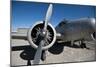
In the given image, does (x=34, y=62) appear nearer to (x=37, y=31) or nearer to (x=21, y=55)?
(x=21, y=55)

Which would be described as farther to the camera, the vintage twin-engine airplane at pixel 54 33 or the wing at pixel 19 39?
the vintage twin-engine airplane at pixel 54 33

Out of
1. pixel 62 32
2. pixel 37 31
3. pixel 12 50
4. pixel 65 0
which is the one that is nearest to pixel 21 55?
pixel 12 50

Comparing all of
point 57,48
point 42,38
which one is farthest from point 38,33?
point 57,48

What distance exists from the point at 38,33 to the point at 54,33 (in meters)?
0.22

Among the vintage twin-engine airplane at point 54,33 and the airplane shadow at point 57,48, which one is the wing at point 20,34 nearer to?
the vintage twin-engine airplane at point 54,33

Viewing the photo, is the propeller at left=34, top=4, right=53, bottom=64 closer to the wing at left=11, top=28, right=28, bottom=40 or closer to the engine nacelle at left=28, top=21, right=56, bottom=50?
the engine nacelle at left=28, top=21, right=56, bottom=50

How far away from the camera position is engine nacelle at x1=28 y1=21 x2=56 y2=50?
2.85 m

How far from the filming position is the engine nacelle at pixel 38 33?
285 centimetres

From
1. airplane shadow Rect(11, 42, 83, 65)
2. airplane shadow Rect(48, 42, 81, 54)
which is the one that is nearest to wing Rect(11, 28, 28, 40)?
airplane shadow Rect(11, 42, 83, 65)

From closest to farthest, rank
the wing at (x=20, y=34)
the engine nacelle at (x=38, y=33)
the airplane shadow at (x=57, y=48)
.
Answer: the wing at (x=20, y=34)
the engine nacelle at (x=38, y=33)
the airplane shadow at (x=57, y=48)

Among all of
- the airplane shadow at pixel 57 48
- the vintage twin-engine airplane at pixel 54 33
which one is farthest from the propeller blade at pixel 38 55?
the airplane shadow at pixel 57 48

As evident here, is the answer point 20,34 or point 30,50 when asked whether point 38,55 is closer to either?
point 30,50

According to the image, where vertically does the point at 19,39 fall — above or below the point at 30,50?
above

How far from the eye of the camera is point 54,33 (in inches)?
116
